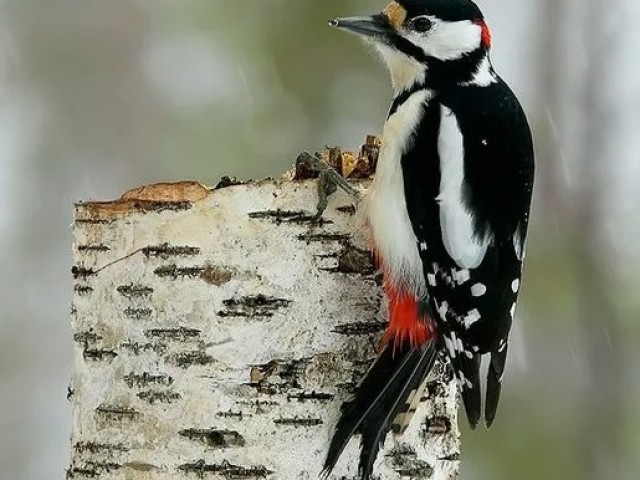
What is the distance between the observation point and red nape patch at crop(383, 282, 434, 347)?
A: 2150 mm

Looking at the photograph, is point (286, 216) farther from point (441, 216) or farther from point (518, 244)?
point (518, 244)

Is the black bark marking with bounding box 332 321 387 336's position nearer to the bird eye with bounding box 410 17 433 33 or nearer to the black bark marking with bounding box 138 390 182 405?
the black bark marking with bounding box 138 390 182 405

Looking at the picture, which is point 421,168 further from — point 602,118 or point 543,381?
point 602,118

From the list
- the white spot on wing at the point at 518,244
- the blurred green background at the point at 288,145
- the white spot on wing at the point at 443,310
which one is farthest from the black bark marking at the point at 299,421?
the blurred green background at the point at 288,145

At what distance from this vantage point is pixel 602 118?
198 inches

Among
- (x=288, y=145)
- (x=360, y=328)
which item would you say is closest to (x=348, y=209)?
(x=360, y=328)

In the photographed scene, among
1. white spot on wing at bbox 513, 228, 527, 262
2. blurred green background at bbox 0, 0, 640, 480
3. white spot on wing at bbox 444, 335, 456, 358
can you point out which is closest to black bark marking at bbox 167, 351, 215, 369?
white spot on wing at bbox 444, 335, 456, 358

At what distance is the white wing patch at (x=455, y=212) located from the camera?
91.8 inches

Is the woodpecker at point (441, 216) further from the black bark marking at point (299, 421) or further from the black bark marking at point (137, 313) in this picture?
the black bark marking at point (137, 313)

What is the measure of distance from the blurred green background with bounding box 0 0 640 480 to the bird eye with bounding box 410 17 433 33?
6.33 feet

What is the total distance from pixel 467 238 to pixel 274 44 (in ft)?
8.64

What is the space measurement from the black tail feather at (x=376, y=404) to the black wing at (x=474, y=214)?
0.42 ft

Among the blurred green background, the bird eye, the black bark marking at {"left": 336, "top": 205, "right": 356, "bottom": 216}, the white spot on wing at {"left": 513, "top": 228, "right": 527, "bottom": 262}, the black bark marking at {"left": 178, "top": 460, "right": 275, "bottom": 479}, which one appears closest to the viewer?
the black bark marking at {"left": 178, "top": 460, "right": 275, "bottom": 479}

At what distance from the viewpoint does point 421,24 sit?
262 cm
